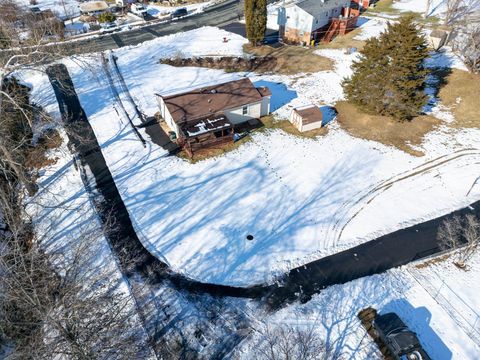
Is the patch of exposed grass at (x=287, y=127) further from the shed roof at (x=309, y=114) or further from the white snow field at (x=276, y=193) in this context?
the shed roof at (x=309, y=114)

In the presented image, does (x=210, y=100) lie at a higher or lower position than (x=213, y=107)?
higher

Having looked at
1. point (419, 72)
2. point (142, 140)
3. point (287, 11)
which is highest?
point (287, 11)

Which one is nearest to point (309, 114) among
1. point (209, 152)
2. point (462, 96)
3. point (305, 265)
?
point (209, 152)

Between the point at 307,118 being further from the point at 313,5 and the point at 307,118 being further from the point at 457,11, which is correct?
the point at 457,11

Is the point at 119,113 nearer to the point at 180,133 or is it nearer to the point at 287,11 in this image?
the point at 180,133

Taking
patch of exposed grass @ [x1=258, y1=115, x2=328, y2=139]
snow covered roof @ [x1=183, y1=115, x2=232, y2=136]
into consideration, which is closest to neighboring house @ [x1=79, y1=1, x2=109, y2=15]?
snow covered roof @ [x1=183, y1=115, x2=232, y2=136]

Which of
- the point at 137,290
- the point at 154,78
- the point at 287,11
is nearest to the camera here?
the point at 137,290

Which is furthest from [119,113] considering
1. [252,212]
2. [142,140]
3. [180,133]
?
[252,212]

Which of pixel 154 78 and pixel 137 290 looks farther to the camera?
pixel 154 78
